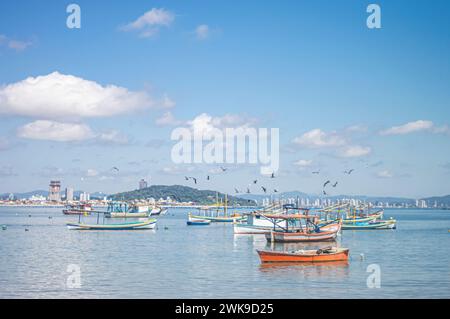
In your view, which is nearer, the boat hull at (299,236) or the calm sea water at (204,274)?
the calm sea water at (204,274)

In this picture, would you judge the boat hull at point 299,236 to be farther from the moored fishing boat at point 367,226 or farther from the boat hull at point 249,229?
the moored fishing boat at point 367,226

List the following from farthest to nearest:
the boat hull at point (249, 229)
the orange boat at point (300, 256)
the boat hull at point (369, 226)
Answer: the boat hull at point (369, 226) < the boat hull at point (249, 229) < the orange boat at point (300, 256)

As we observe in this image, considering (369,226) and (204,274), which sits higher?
(204,274)

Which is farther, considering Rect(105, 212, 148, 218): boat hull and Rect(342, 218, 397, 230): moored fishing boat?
Rect(105, 212, 148, 218): boat hull

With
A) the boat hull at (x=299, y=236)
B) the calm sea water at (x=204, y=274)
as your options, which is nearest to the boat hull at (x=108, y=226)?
the calm sea water at (x=204, y=274)

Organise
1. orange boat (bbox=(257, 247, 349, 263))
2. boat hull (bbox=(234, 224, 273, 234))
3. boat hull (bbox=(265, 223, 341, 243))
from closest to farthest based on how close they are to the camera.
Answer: orange boat (bbox=(257, 247, 349, 263)) < boat hull (bbox=(265, 223, 341, 243)) < boat hull (bbox=(234, 224, 273, 234))

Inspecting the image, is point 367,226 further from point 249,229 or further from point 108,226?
point 108,226

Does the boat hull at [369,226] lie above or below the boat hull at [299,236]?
below

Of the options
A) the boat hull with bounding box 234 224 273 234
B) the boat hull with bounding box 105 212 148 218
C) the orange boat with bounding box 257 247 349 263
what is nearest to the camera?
the orange boat with bounding box 257 247 349 263

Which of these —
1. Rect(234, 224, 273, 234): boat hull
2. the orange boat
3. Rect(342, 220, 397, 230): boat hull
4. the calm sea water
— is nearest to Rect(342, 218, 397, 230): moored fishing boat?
Rect(342, 220, 397, 230): boat hull

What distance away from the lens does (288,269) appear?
166 feet

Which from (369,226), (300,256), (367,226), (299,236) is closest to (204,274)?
(300,256)

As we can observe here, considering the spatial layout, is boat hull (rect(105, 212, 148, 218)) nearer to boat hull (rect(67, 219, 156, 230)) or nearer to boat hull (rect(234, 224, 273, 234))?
boat hull (rect(67, 219, 156, 230))
